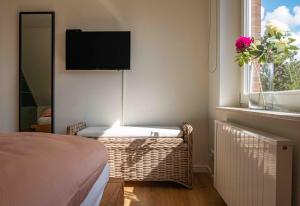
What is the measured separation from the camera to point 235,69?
262 centimetres

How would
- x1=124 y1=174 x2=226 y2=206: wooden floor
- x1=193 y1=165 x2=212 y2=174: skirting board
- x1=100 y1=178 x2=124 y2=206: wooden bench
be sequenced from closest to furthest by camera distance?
x1=100 y1=178 x2=124 y2=206: wooden bench, x1=124 y1=174 x2=226 y2=206: wooden floor, x1=193 y1=165 x2=212 y2=174: skirting board

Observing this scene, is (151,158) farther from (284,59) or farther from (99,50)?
(284,59)

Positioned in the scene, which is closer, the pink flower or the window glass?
the window glass

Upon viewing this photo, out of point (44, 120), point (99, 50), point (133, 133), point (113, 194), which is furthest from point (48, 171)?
point (44, 120)

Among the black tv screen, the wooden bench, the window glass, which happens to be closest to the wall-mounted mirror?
the black tv screen

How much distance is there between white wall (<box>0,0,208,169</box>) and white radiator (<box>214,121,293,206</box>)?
952 mm

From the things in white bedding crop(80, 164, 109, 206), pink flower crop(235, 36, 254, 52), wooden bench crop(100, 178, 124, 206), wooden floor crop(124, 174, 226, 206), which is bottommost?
wooden floor crop(124, 174, 226, 206)

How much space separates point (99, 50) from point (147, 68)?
1.92 ft

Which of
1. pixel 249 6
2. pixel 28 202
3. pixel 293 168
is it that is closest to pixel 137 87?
pixel 249 6

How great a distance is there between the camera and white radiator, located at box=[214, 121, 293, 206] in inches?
47.2

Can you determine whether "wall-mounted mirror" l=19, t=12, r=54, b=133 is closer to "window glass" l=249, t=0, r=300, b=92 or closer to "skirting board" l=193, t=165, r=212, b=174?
"skirting board" l=193, t=165, r=212, b=174

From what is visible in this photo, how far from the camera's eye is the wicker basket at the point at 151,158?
2.69 metres

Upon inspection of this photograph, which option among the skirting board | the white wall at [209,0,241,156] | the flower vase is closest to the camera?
the flower vase

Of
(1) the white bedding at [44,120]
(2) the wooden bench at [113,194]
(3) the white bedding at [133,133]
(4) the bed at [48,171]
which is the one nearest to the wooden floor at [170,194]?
(2) the wooden bench at [113,194]
